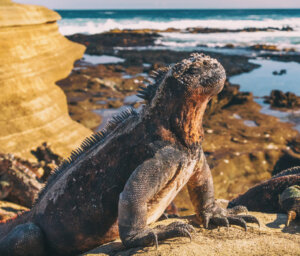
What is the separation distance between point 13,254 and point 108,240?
739 millimetres

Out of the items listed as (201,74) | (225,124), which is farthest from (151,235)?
(225,124)

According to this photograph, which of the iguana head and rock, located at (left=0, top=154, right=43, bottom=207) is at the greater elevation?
the iguana head

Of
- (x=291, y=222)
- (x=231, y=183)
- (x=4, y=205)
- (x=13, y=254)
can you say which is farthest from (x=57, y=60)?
(x=291, y=222)

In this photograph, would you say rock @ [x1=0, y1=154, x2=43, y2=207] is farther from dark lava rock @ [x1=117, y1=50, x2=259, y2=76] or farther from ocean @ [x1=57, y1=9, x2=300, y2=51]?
ocean @ [x1=57, y1=9, x2=300, y2=51]

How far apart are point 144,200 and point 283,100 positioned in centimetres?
1105

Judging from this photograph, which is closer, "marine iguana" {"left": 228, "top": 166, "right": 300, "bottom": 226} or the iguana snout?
the iguana snout

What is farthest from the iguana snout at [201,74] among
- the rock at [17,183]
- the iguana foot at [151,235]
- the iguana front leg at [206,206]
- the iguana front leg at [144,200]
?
the rock at [17,183]

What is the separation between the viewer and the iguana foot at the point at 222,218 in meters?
2.78

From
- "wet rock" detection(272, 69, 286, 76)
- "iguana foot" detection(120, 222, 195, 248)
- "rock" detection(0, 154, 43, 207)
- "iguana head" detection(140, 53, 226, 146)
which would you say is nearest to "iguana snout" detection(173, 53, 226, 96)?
"iguana head" detection(140, 53, 226, 146)

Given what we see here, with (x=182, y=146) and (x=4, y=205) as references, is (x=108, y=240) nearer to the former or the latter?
(x=182, y=146)

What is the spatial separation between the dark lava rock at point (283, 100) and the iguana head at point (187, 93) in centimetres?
1050

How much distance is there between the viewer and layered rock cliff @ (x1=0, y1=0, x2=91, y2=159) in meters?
6.51

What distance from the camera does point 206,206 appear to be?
291cm

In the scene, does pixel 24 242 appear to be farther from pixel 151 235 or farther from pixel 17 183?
pixel 17 183
